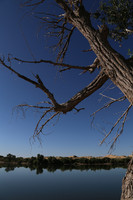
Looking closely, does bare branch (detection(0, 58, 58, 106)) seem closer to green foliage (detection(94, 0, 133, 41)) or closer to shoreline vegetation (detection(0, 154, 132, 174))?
green foliage (detection(94, 0, 133, 41))

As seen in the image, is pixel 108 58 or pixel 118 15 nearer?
pixel 108 58

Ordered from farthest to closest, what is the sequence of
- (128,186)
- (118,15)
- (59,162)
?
(59,162), (118,15), (128,186)

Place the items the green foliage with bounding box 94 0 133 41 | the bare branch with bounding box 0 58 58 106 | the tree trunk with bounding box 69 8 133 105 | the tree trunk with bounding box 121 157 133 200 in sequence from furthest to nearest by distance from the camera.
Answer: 1. the green foliage with bounding box 94 0 133 41
2. the bare branch with bounding box 0 58 58 106
3. the tree trunk with bounding box 69 8 133 105
4. the tree trunk with bounding box 121 157 133 200

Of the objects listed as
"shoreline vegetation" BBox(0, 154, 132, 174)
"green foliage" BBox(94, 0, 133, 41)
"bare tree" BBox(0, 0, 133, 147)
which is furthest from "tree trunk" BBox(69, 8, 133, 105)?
"shoreline vegetation" BBox(0, 154, 132, 174)

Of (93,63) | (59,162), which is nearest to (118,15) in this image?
(93,63)

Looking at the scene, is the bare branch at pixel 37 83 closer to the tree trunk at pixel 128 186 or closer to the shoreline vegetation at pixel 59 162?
the tree trunk at pixel 128 186

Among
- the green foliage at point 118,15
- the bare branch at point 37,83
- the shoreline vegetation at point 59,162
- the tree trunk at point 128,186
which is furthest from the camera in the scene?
the shoreline vegetation at point 59,162

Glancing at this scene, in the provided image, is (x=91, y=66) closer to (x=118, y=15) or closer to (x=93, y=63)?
(x=93, y=63)

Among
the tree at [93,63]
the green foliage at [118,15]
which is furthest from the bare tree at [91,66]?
the green foliage at [118,15]

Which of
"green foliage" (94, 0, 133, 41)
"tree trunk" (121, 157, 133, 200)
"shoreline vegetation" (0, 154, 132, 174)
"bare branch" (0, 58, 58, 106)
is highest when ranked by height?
"green foliage" (94, 0, 133, 41)

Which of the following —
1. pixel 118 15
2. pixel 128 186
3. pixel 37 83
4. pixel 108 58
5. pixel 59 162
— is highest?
pixel 118 15

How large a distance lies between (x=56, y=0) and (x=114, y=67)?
1.22m

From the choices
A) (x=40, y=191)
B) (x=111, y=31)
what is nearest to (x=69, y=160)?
(x=40, y=191)

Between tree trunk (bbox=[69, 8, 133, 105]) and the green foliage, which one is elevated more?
the green foliage
